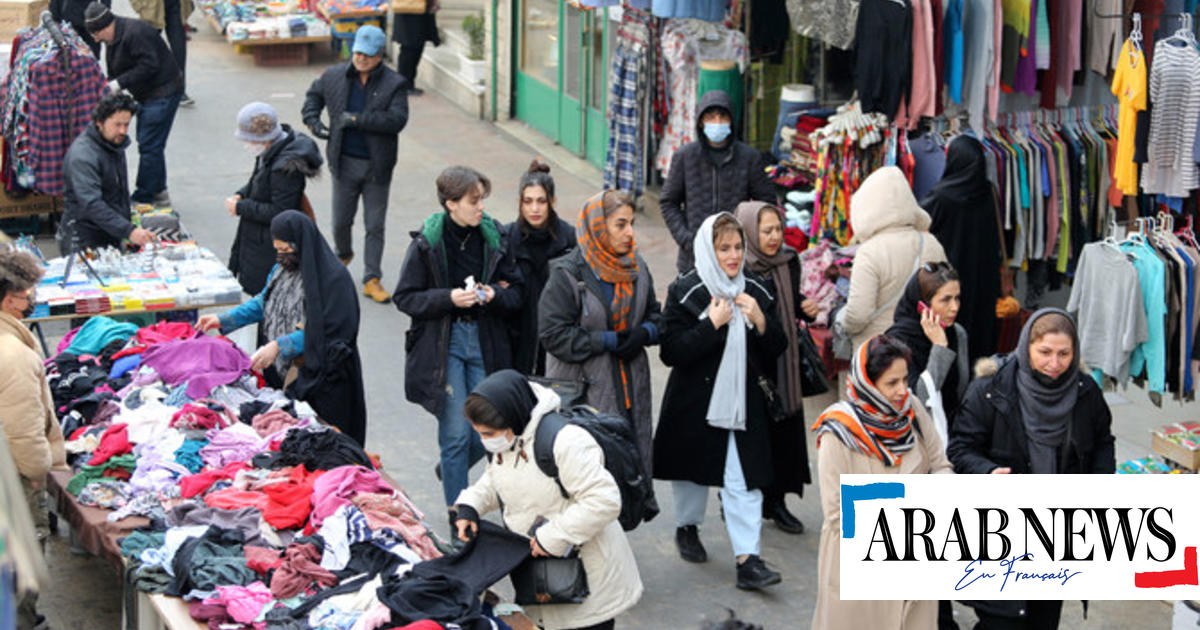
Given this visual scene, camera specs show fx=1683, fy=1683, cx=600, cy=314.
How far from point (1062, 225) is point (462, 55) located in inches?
395

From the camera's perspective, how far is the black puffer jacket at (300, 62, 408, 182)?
12.0m

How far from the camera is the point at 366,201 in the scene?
1223cm

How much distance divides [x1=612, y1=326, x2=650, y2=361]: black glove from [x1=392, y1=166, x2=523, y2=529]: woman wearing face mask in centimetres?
77

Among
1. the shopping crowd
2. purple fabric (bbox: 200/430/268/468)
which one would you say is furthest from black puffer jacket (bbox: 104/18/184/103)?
purple fabric (bbox: 200/430/268/468)

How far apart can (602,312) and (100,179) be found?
13.9 feet

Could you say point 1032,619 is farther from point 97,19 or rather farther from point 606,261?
point 97,19

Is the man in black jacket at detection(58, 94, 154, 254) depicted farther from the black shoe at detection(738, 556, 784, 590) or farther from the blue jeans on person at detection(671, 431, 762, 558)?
the black shoe at detection(738, 556, 784, 590)

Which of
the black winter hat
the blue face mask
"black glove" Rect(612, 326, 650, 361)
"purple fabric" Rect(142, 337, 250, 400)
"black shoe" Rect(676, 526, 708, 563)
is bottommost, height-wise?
"black shoe" Rect(676, 526, 708, 563)

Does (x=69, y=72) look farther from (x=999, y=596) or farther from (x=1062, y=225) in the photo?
(x=999, y=596)

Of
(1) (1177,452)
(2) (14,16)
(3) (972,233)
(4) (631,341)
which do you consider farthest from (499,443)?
(2) (14,16)

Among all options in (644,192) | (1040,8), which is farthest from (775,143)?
(644,192)

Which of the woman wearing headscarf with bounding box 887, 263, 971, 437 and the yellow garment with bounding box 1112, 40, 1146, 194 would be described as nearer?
the woman wearing headscarf with bounding box 887, 263, 971, 437

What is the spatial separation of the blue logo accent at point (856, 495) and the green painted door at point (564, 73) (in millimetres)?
9248

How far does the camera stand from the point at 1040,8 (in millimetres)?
10172
